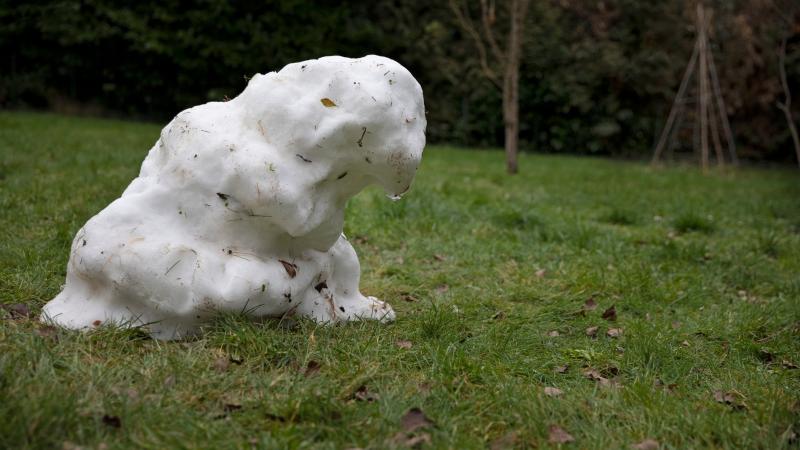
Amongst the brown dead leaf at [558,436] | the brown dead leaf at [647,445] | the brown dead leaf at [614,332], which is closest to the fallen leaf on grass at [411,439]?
the brown dead leaf at [558,436]

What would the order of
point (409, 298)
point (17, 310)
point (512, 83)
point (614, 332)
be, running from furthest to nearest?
1. point (512, 83)
2. point (409, 298)
3. point (614, 332)
4. point (17, 310)

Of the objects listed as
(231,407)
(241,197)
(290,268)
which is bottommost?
(231,407)

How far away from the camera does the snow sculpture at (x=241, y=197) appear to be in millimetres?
2748

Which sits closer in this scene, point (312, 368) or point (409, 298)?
point (312, 368)

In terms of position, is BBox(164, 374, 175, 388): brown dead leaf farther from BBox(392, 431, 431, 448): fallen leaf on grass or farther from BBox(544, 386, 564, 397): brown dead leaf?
BBox(544, 386, 564, 397): brown dead leaf

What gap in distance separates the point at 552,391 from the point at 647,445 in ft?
1.49

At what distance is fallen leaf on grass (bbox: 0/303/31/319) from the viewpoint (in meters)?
2.98

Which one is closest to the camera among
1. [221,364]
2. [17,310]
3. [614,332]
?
[221,364]

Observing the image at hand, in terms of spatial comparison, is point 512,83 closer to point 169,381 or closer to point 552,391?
point 552,391

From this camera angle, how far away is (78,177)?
648cm

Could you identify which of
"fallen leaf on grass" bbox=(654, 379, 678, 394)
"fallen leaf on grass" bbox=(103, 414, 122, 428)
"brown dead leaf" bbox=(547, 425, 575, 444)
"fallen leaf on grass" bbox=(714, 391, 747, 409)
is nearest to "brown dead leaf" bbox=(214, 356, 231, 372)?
"fallen leaf on grass" bbox=(103, 414, 122, 428)

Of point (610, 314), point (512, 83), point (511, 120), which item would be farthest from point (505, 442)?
point (512, 83)

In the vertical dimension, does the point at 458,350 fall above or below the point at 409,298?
above

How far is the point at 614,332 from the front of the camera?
3.53m
